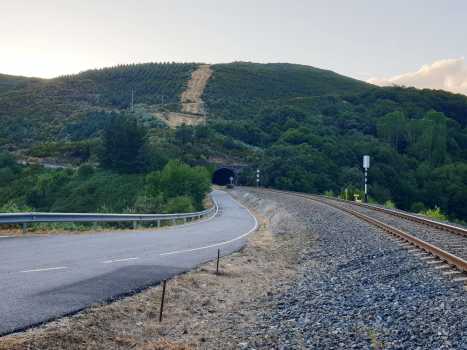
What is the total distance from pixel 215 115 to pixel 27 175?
6465 cm

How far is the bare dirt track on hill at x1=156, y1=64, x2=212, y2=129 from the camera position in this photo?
103812 mm

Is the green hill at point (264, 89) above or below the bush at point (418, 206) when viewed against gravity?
above

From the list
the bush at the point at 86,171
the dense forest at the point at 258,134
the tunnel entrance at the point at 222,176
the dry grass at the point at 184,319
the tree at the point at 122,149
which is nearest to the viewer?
the dry grass at the point at 184,319

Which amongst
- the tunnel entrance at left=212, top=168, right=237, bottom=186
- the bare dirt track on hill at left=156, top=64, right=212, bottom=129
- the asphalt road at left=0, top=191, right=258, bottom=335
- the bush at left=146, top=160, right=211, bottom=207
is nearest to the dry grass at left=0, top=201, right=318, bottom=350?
the asphalt road at left=0, top=191, right=258, bottom=335

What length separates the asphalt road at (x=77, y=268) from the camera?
5.55 metres

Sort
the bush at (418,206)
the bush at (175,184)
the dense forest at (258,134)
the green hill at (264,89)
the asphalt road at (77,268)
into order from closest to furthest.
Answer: the asphalt road at (77,268) → the bush at (175,184) → the dense forest at (258,134) → the bush at (418,206) → the green hill at (264,89)

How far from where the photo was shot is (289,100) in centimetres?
13700

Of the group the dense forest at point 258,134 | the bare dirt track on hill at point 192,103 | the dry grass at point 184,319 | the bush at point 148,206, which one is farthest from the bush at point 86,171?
the dry grass at point 184,319

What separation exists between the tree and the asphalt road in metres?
48.4

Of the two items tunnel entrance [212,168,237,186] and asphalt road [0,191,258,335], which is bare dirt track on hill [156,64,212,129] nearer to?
tunnel entrance [212,168,237,186]

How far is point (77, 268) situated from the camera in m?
8.15

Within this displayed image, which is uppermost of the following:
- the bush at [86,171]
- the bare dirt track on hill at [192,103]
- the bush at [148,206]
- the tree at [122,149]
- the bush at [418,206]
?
the bare dirt track on hill at [192,103]

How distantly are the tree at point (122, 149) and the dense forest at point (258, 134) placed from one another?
24 centimetres

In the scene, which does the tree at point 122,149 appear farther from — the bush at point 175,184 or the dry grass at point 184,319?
the dry grass at point 184,319
